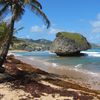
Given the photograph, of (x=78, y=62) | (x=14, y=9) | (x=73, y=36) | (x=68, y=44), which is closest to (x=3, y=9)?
(x=14, y=9)

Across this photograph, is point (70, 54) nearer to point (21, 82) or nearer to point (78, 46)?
point (78, 46)

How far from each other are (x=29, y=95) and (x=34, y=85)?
3382mm

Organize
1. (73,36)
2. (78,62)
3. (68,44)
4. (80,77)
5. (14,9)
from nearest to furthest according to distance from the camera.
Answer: (14,9) < (80,77) < (78,62) < (68,44) < (73,36)

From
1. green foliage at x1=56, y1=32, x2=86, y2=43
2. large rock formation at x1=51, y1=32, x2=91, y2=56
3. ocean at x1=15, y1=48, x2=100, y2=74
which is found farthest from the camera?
green foliage at x1=56, y1=32, x2=86, y2=43

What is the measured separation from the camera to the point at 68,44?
324ft

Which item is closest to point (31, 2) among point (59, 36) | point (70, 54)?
point (70, 54)

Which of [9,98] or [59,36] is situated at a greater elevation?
[59,36]

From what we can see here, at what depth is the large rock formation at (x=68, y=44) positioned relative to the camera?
97312 mm

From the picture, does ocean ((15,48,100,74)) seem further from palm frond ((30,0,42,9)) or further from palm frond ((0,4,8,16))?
palm frond ((0,4,8,16))

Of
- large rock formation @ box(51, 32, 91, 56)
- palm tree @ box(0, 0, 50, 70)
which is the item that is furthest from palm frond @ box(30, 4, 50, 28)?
large rock formation @ box(51, 32, 91, 56)

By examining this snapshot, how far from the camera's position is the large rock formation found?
97312 mm

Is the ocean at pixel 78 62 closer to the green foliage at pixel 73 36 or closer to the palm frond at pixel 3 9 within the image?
the green foliage at pixel 73 36

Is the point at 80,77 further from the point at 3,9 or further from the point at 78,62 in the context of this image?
the point at 78,62

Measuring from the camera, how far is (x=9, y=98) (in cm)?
2092
